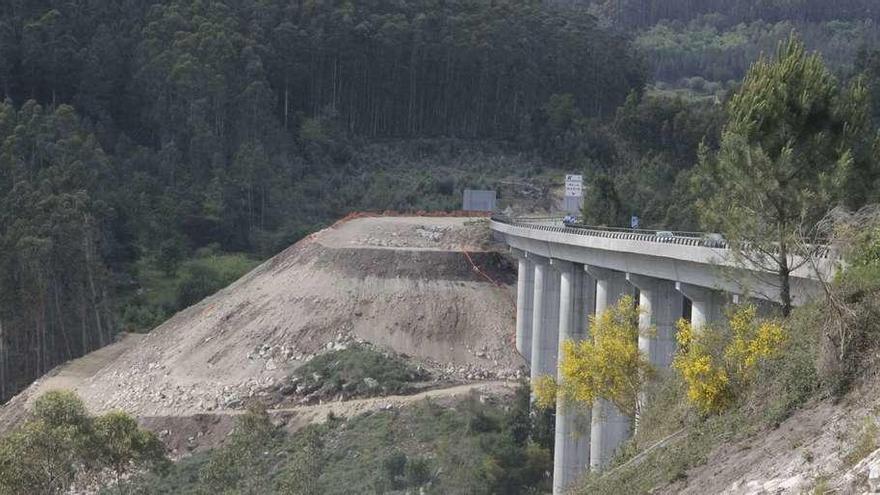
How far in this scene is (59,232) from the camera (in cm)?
8581

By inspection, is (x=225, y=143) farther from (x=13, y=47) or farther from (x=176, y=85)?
(x=13, y=47)

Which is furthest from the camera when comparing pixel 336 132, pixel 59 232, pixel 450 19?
pixel 450 19

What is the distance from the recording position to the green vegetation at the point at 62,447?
47.7 m

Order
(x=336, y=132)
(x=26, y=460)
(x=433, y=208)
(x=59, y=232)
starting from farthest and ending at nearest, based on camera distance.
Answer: (x=336, y=132), (x=433, y=208), (x=59, y=232), (x=26, y=460)

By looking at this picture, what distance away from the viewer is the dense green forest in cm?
8838

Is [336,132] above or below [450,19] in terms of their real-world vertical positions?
below

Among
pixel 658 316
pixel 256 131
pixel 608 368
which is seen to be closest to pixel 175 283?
pixel 256 131

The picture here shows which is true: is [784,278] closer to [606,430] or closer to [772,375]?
[772,375]

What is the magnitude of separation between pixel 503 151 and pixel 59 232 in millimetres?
56393

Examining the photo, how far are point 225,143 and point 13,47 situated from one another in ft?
58.7

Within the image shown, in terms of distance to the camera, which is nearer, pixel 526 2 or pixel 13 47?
pixel 13 47

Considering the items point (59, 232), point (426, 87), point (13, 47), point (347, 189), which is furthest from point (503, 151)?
point (59, 232)

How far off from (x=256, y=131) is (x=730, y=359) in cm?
9389

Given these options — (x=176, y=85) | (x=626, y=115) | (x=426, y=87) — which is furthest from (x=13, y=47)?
(x=626, y=115)
